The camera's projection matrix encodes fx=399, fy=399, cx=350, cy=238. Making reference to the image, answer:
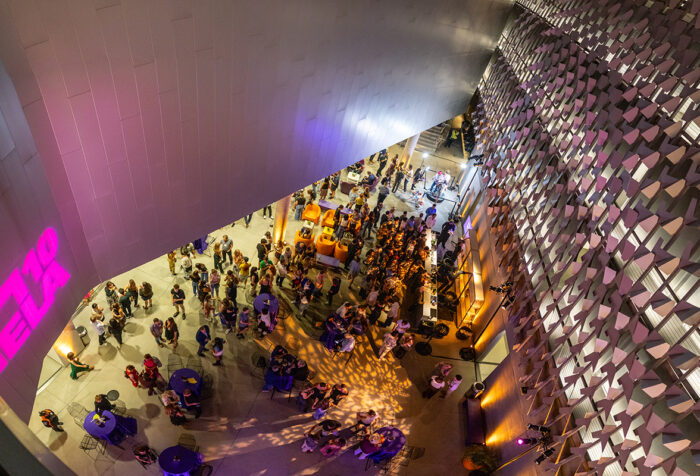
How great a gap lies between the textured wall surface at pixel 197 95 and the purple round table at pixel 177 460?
13.1ft

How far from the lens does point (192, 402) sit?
29.6 ft

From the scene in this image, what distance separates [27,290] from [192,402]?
5.91 metres

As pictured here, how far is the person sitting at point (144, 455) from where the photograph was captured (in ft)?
26.2

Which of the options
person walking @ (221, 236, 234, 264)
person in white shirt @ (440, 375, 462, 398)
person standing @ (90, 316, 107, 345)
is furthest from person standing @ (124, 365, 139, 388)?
person in white shirt @ (440, 375, 462, 398)

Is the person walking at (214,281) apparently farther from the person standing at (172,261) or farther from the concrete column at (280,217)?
the concrete column at (280,217)

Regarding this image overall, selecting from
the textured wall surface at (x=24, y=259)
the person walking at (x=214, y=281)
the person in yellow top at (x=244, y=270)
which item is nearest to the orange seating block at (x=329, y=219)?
the person in yellow top at (x=244, y=270)

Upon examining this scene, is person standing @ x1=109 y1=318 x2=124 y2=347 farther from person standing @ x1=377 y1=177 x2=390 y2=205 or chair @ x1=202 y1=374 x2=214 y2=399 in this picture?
person standing @ x1=377 y1=177 x2=390 y2=205

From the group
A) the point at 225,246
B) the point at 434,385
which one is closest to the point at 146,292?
Result: the point at 225,246

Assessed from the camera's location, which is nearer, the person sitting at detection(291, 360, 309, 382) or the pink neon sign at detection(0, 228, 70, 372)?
the pink neon sign at detection(0, 228, 70, 372)

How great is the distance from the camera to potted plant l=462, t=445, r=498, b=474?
941 centimetres

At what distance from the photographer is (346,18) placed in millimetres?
8258

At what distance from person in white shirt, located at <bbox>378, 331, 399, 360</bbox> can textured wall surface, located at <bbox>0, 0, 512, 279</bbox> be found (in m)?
5.01

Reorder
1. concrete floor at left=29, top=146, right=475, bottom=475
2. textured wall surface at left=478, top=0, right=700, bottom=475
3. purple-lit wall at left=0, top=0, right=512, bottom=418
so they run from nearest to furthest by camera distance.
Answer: purple-lit wall at left=0, top=0, right=512, bottom=418 < textured wall surface at left=478, top=0, right=700, bottom=475 < concrete floor at left=29, top=146, right=475, bottom=475

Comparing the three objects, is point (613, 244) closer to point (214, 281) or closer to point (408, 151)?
point (214, 281)
